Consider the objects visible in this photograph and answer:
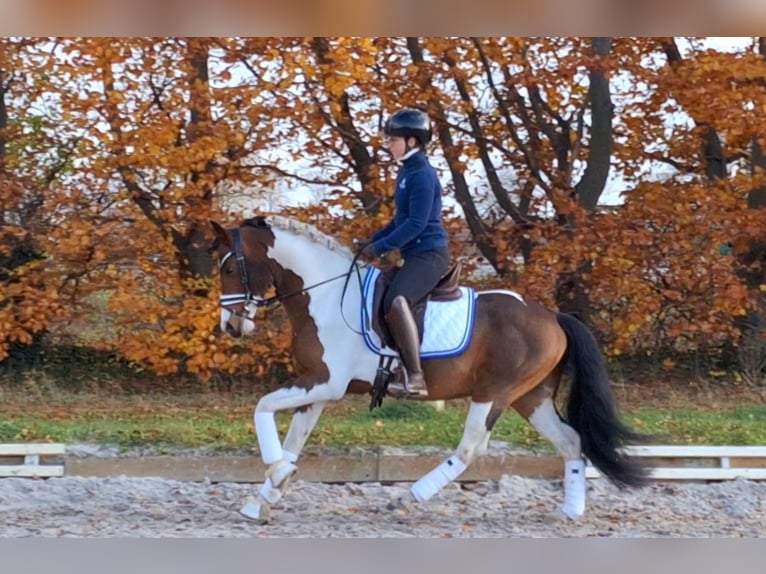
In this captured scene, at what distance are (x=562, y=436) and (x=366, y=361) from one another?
1.46 metres

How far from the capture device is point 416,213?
680cm

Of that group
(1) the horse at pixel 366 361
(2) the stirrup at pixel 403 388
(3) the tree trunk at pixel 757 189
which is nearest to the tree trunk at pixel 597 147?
(3) the tree trunk at pixel 757 189

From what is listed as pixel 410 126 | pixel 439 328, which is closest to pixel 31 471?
pixel 439 328

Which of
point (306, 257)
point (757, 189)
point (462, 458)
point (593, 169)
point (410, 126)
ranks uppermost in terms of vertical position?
point (593, 169)

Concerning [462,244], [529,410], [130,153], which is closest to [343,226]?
[462,244]

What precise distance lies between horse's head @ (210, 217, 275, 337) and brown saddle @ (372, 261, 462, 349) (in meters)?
0.74

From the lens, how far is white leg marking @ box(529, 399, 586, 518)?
710 centimetres

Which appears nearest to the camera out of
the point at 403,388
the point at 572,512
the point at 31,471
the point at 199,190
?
the point at 403,388

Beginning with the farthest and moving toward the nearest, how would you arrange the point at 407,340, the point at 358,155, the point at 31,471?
the point at 358,155 < the point at 31,471 < the point at 407,340

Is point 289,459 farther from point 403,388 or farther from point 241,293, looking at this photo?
point 241,293

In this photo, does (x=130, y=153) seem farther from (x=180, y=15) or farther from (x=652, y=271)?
(x=652, y=271)

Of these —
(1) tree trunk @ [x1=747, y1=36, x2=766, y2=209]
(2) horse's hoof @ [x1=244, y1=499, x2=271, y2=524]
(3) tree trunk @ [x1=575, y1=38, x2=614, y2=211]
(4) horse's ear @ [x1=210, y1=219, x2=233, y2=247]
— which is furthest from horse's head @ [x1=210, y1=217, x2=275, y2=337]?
(1) tree trunk @ [x1=747, y1=36, x2=766, y2=209]

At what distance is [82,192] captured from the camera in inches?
435

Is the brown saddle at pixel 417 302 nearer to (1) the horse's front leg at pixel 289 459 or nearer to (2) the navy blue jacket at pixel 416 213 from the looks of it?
(2) the navy blue jacket at pixel 416 213
